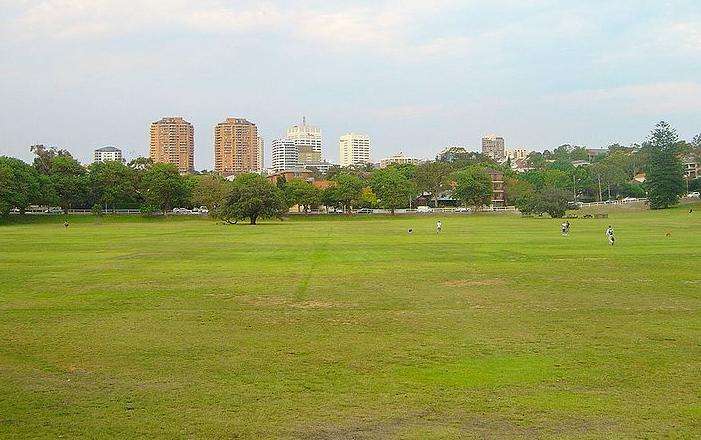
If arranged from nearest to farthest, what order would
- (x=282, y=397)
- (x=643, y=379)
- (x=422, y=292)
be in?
(x=282, y=397) → (x=643, y=379) → (x=422, y=292)

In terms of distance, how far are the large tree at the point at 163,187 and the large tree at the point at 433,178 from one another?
45910 mm

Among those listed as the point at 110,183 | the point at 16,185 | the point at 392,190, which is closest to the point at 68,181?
the point at 110,183

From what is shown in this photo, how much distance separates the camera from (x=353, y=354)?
12477mm

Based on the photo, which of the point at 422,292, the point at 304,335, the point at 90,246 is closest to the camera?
the point at 304,335

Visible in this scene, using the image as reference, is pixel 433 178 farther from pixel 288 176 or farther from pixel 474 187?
pixel 288 176

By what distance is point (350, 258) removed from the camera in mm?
33000

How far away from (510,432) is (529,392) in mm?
1718

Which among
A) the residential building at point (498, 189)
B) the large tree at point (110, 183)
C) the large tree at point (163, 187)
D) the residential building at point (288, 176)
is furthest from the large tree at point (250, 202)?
the residential building at point (498, 189)

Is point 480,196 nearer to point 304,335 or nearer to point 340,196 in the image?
point 340,196

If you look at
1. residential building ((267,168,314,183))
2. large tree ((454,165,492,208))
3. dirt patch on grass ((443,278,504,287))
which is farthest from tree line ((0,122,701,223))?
dirt patch on grass ((443,278,504,287))

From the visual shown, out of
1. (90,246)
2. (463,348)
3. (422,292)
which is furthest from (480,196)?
(463,348)

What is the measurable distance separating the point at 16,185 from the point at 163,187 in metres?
22.5

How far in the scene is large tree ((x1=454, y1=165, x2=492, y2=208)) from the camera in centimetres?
11736

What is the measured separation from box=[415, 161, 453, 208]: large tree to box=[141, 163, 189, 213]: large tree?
151ft
